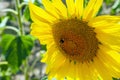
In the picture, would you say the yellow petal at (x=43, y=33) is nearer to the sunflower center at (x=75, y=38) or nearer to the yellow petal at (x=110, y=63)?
the sunflower center at (x=75, y=38)

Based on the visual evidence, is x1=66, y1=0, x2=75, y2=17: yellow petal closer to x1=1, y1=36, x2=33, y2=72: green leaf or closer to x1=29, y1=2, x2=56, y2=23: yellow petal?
x1=29, y1=2, x2=56, y2=23: yellow petal

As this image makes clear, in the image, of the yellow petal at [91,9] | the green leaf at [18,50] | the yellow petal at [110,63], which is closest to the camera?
the yellow petal at [91,9]

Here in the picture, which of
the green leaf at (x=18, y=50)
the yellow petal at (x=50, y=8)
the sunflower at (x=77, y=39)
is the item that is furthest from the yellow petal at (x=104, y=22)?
the green leaf at (x=18, y=50)

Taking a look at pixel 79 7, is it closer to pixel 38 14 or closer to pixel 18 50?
pixel 38 14

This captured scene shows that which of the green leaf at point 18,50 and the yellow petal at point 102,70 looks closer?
the yellow petal at point 102,70

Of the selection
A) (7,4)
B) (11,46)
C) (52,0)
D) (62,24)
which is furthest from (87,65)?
(7,4)

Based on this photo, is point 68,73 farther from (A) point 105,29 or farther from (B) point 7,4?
(B) point 7,4
